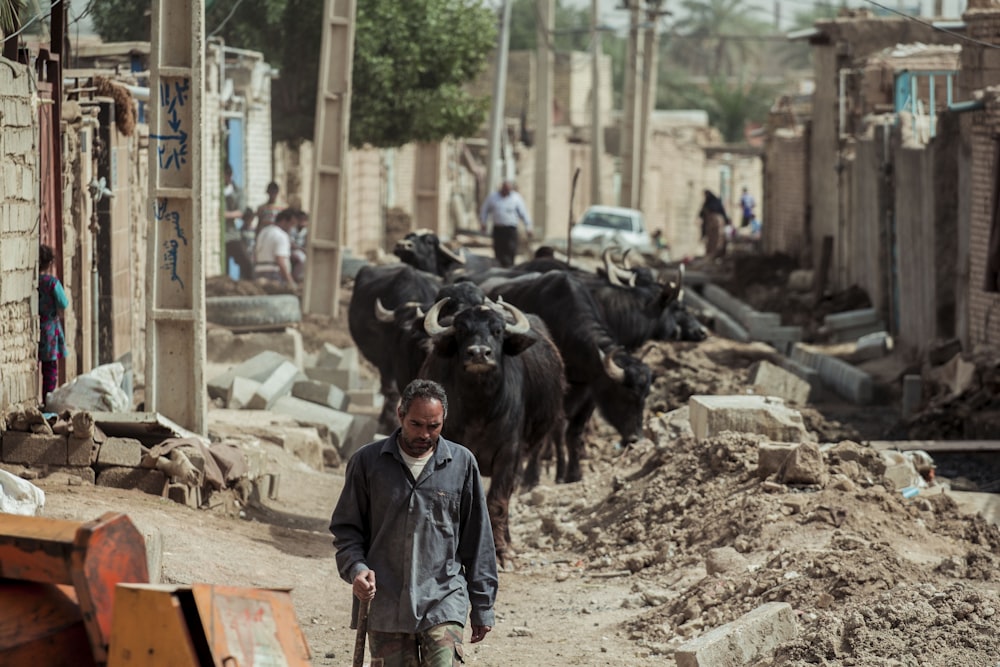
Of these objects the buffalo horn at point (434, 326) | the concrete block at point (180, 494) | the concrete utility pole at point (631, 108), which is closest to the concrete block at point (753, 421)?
the buffalo horn at point (434, 326)

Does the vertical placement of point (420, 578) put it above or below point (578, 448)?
above

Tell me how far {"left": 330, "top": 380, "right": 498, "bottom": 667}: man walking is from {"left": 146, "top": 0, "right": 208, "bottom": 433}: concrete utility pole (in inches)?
226

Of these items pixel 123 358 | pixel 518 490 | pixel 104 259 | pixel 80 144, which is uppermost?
pixel 80 144

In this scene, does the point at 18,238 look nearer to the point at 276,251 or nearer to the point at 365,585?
the point at 365,585

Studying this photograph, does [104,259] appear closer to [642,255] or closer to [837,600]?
[837,600]

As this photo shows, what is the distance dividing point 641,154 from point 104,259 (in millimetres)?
25781

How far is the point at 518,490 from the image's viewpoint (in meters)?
12.6

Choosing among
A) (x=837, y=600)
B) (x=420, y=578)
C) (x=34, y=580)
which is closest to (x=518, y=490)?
(x=837, y=600)

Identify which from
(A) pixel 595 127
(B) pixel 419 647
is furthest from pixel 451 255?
(A) pixel 595 127

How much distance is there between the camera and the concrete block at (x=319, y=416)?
563 inches

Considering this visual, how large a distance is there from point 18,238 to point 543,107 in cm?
2691

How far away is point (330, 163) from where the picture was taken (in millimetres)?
18172

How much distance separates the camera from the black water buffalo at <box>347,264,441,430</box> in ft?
48.0

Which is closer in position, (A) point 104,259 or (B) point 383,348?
(A) point 104,259
